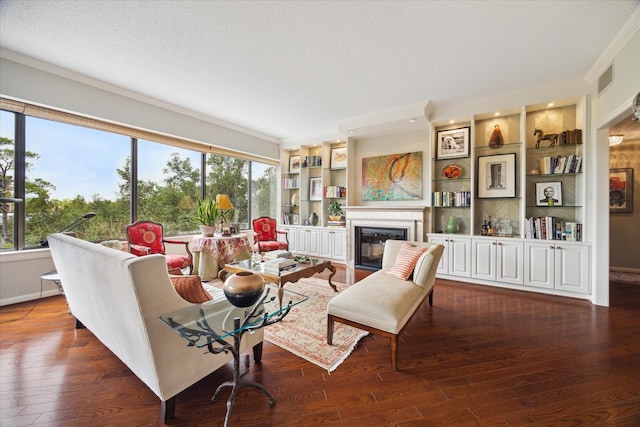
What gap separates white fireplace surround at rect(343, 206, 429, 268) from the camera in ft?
13.8

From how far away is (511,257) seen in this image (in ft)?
11.5

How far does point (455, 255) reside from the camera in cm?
388

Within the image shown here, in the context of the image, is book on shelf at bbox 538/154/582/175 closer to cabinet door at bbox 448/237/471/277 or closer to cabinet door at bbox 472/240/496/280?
cabinet door at bbox 472/240/496/280

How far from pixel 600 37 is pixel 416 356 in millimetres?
3319

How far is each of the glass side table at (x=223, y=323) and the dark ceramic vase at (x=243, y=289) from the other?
3.7 inches

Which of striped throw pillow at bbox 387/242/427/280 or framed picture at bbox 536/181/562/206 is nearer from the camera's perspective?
striped throw pillow at bbox 387/242/427/280

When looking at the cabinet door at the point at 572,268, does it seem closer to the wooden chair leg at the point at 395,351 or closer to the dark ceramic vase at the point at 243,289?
the wooden chair leg at the point at 395,351

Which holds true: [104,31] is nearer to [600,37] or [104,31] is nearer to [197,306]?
[197,306]

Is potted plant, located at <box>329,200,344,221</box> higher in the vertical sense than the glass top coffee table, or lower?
higher

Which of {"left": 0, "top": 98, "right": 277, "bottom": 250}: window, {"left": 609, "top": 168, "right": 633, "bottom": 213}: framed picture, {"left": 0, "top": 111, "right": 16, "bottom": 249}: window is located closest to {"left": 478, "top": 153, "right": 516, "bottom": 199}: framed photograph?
{"left": 609, "top": 168, "right": 633, "bottom": 213}: framed picture

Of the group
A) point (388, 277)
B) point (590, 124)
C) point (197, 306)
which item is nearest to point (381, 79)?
point (388, 277)

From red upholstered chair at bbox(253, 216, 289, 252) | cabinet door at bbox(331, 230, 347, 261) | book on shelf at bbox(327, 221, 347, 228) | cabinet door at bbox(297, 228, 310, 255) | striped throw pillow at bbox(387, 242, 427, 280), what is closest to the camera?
striped throw pillow at bbox(387, 242, 427, 280)

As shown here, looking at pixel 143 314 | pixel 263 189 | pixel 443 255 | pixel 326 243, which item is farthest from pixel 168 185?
pixel 443 255

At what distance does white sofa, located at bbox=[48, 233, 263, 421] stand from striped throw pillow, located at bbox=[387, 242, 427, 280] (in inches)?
61.1
